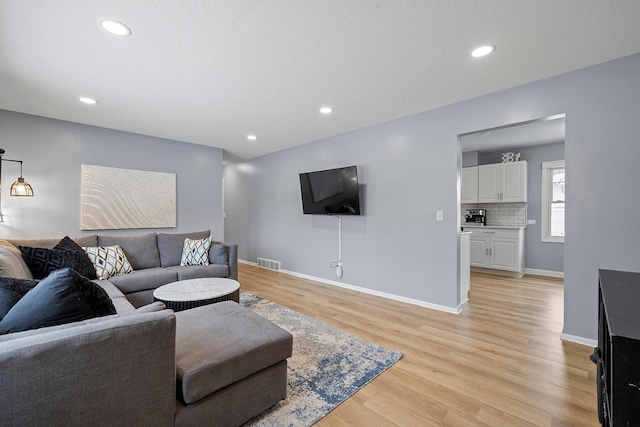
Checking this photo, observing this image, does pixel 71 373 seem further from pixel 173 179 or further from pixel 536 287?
pixel 536 287

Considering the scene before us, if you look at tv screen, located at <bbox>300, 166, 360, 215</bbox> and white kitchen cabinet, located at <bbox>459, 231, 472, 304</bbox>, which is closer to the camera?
white kitchen cabinet, located at <bbox>459, 231, 472, 304</bbox>

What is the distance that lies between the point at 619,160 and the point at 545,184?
341 cm

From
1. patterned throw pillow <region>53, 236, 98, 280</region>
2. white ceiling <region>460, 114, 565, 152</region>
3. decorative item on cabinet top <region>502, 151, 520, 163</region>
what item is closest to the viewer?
patterned throw pillow <region>53, 236, 98, 280</region>

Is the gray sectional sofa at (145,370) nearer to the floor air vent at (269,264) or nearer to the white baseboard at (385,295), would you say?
the white baseboard at (385,295)

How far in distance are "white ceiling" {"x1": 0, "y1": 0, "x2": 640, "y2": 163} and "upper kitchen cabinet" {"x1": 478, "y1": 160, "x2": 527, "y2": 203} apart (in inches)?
118

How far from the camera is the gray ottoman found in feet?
4.34

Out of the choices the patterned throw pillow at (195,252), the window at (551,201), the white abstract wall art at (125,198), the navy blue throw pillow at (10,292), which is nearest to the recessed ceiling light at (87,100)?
the white abstract wall art at (125,198)

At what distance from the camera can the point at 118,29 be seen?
1885 mm

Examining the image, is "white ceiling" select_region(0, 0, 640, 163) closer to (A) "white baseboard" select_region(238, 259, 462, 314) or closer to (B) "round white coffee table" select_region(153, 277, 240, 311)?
(B) "round white coffee table" select_region(153, 277, 240, 311)

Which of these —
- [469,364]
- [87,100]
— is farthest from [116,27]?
[469,364]

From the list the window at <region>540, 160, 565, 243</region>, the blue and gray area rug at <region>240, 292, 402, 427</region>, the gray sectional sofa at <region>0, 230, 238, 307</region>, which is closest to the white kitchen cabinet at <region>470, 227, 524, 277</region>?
the window at <region>540, 160, 565, 243</region>

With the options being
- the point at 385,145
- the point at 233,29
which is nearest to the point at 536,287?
the point at 385,145

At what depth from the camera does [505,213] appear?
221 inches

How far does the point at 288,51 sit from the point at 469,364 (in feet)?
9.34
